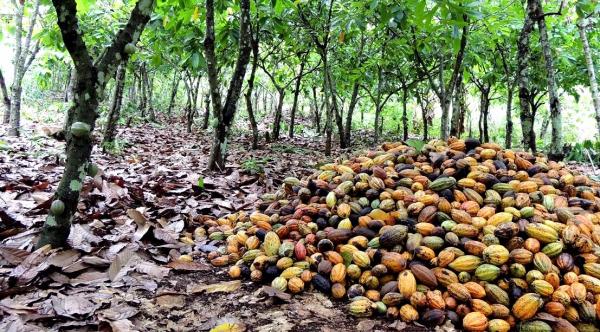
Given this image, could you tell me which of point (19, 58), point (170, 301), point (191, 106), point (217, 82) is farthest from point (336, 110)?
point (170, 301)

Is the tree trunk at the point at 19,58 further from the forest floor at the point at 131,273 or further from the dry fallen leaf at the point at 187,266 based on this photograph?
the dry fallen leaf at the point at 187,266

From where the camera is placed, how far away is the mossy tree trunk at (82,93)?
1.92 metres

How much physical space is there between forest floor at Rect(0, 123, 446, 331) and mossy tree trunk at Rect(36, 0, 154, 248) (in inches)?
6.5

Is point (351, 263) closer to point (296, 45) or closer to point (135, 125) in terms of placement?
point (296, 45)

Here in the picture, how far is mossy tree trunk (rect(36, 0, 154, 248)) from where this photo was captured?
192 cm

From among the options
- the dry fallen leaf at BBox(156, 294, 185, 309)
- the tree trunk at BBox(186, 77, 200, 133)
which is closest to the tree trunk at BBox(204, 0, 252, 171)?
the dry fallen leaf at BBox(156, 294, 185, 309)

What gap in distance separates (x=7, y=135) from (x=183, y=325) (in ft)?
21.0

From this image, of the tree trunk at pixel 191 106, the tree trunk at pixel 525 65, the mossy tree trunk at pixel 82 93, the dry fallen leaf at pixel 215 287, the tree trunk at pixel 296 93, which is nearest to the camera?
the mossy tree trunk at pixel 82 93

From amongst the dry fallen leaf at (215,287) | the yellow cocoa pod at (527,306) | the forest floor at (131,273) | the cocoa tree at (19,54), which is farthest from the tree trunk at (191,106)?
the yellow cocoa pod at (527,306)

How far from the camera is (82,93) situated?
6.42 ft

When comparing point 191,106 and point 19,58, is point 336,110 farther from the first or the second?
point 19,58

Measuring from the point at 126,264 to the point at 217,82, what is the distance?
2753 mm

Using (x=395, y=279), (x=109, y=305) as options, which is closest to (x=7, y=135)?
(x=109, y=305)

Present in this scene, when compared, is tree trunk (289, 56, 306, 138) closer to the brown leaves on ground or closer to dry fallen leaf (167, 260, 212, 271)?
the brown leaves on ground
